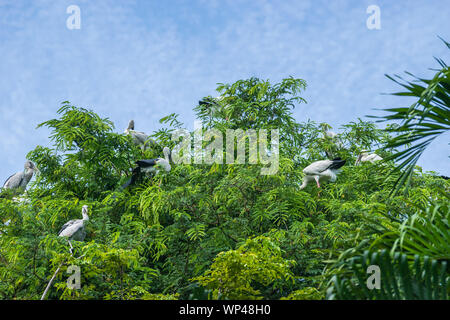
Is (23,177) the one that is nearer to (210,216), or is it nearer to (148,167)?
(148,167)

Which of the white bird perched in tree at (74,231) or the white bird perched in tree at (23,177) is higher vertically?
the white bird perched in tree at (23,177)

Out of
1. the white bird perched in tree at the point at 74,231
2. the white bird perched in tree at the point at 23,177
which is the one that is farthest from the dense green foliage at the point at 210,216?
the white bird perched in tree at the point at 23,177

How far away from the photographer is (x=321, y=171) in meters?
7.53

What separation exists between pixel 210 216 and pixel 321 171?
1878 millimetres

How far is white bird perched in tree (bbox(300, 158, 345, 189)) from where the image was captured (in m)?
7.51

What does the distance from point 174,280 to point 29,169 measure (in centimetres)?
505

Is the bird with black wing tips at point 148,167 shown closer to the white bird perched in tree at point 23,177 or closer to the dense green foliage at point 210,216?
the dense green foliage at point 210,216

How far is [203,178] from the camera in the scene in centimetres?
756

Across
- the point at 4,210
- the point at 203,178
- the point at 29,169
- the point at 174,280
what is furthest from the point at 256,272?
the point at 29,169

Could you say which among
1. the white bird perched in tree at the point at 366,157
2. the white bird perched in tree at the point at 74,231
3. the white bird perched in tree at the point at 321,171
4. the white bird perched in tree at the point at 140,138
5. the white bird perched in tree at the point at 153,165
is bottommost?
the white bird perched in tree at the point at 74,231

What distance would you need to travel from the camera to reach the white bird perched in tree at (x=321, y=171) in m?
7.51

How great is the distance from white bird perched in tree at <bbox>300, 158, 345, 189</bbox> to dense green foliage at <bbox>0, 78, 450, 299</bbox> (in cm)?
23

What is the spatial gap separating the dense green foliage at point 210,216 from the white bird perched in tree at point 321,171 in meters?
0.23
